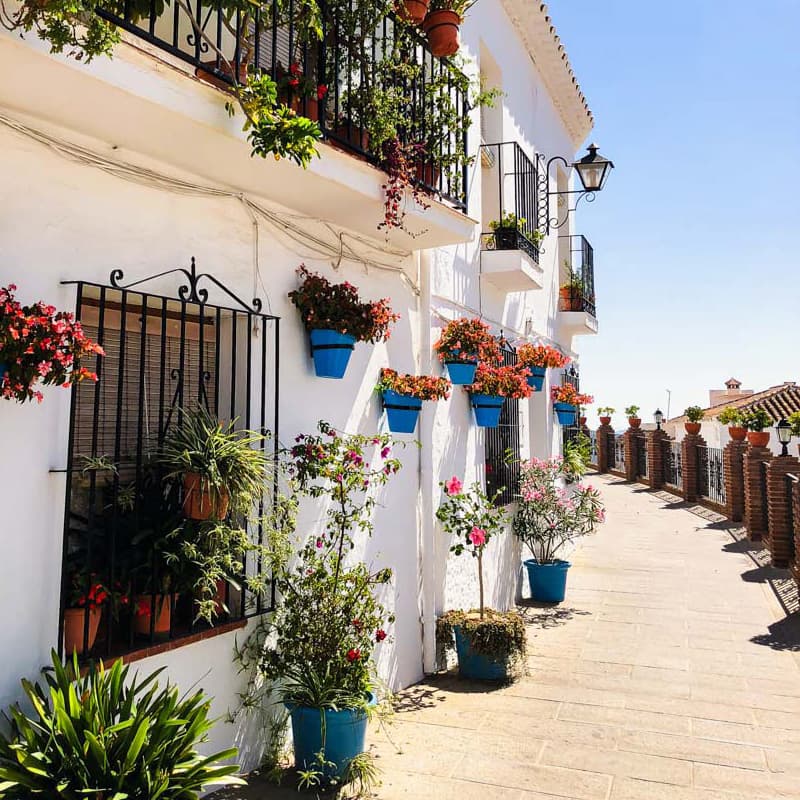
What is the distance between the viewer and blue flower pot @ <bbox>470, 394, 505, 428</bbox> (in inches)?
270

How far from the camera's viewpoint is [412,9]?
4.72m

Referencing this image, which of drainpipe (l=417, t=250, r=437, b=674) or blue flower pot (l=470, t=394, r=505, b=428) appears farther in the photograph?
blue flower pot (l=470, t=394, r=505, b=428)

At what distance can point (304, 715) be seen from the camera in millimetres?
3857

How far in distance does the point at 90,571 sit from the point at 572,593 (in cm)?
712

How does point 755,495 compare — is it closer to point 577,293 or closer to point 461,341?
point 577,293

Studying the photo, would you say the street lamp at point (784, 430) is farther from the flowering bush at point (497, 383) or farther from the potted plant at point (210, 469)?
the potted plant at point (210, 469)

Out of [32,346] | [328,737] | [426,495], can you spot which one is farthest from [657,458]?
[32,346]

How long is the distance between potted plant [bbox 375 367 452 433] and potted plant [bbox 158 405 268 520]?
1.88 metres

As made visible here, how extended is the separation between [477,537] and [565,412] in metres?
5.13

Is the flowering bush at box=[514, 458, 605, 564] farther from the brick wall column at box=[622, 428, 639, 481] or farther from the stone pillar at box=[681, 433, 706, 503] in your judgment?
the brick wall column at box=[622, 428, 639, 481]

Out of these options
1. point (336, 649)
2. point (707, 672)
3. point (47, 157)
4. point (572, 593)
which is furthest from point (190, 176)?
point (572, 593)

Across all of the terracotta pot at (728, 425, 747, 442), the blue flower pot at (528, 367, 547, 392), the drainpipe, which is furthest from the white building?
the terracotta pot at (728, 425, 747, 442)

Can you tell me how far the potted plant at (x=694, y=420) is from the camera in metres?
18.9

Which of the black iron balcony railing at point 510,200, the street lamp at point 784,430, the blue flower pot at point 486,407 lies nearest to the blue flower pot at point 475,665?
the blue flower pot at point 486,407
